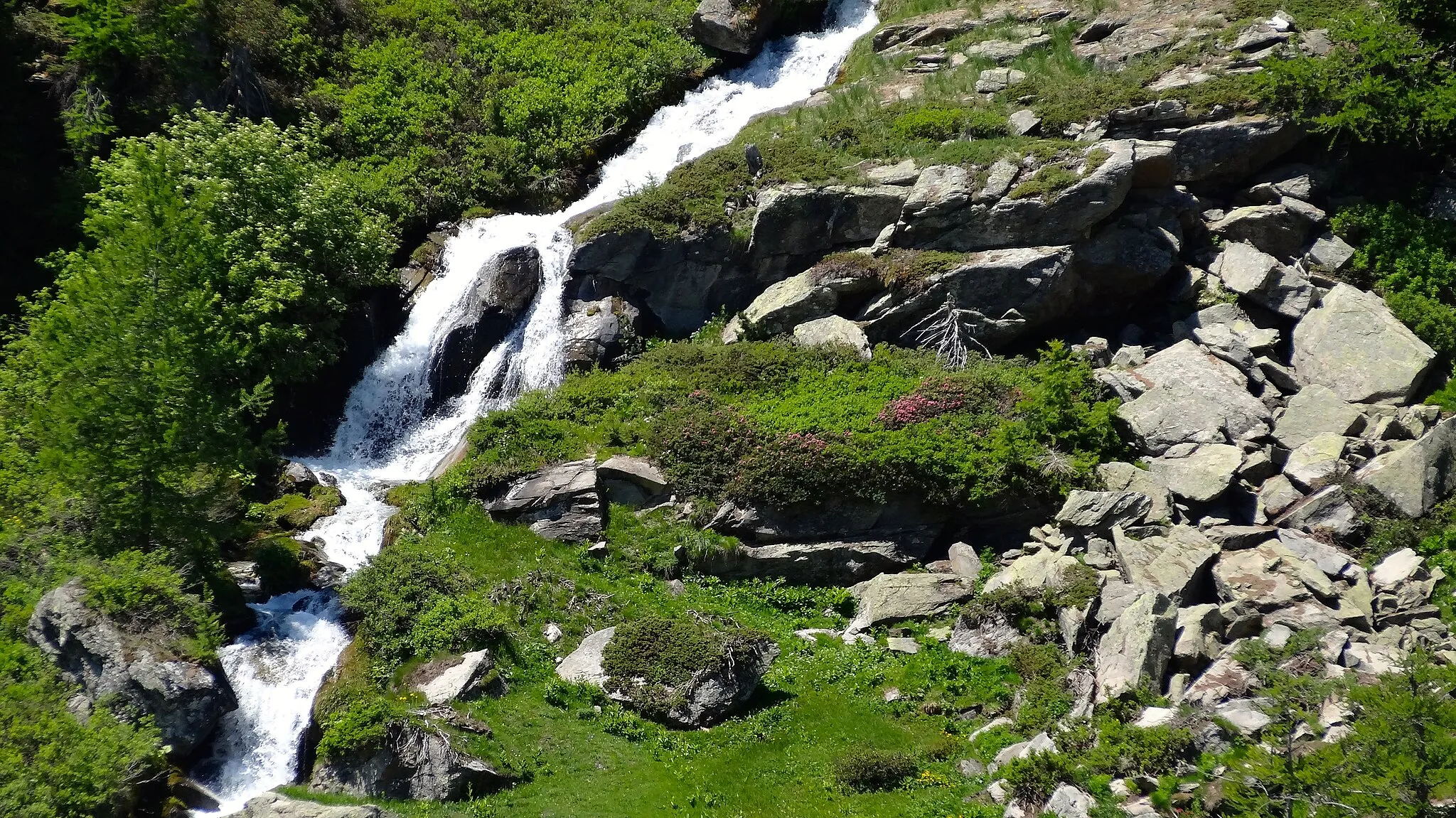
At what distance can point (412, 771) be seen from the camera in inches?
572

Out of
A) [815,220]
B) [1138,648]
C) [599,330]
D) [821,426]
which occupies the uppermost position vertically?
[815,220]

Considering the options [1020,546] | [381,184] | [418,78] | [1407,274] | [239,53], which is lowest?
[1020,546]

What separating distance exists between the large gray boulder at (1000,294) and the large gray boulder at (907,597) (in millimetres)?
7887

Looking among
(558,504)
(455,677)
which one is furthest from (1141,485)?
(455,677)

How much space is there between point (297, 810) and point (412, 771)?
84.4 inches

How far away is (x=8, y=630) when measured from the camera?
16531 mm

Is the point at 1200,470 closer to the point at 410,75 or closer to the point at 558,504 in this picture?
the point at 558,504

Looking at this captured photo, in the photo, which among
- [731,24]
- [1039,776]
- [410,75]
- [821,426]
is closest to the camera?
[1039,776]

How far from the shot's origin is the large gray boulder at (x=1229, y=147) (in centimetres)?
2453

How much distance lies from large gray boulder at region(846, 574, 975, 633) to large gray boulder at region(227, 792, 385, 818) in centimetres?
943

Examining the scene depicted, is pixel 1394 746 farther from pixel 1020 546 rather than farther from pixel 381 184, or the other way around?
pixel 381 184

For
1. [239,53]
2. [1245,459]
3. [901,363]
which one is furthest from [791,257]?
[239,53]

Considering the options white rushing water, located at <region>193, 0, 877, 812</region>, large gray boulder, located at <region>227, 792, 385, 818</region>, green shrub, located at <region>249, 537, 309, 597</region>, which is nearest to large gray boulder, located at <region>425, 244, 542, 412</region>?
white rushing water, located at <region>193, 0, 877, 812</region>

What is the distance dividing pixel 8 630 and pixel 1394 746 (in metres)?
20.7
